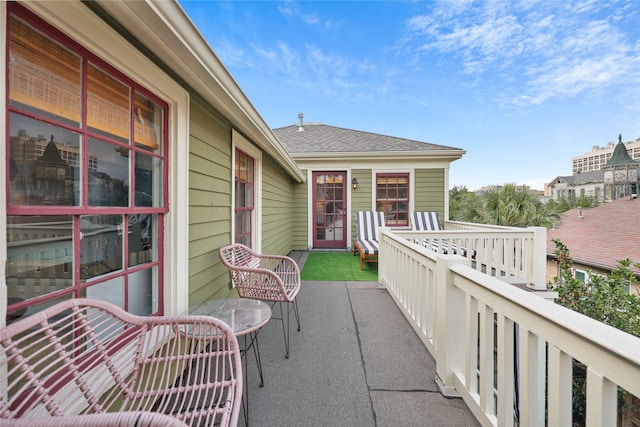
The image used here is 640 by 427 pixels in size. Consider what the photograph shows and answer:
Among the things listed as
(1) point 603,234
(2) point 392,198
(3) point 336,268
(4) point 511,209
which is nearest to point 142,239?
(3) point 336,268

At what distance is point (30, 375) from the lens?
0.73 meters

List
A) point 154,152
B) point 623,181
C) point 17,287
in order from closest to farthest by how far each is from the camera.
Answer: point 17,287
point 154,152
point 623,181

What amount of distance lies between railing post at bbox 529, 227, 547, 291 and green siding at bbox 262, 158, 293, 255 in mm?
3757

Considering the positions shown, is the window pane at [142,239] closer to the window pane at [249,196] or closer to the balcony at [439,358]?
the balcony at [439,358]

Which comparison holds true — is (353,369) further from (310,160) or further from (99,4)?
(310,160)

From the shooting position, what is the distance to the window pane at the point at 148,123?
1442 millimetres

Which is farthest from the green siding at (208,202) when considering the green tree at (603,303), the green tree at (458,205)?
the green tree at (458,205)

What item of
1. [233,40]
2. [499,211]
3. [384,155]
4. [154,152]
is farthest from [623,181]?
[154,152]

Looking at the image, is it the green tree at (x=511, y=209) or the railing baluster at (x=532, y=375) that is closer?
the railing baluster at (x=532, y=375)

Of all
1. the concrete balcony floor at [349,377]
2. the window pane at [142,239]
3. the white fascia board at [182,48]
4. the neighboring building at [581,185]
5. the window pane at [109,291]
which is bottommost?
the concrete balcony floor at [349,377]

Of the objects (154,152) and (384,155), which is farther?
(384,155)

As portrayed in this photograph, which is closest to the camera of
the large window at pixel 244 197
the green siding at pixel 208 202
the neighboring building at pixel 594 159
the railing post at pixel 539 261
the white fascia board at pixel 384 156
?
the green siding at pixel 208 202

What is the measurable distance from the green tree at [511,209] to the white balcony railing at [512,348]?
6.74m

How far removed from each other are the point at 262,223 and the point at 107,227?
8.48 ft
